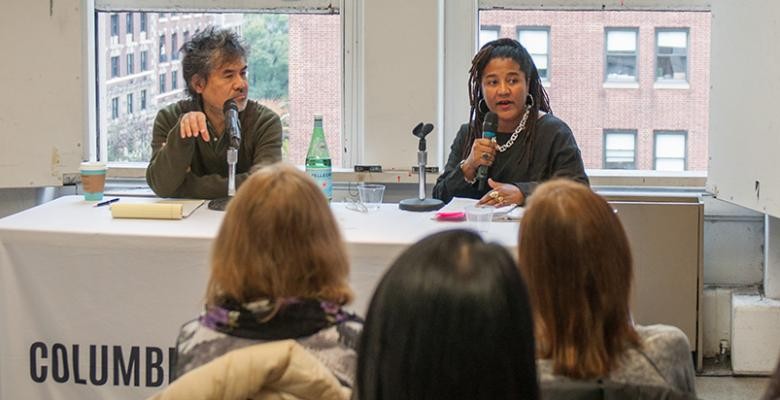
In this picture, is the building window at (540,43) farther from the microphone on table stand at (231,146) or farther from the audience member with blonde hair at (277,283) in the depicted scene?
the audience member with blonde hair at (277,283)

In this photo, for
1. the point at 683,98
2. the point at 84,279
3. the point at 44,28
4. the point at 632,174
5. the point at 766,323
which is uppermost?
the point at 44,28

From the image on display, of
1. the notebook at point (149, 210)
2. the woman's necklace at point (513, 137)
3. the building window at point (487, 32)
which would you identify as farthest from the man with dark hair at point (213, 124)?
the building window at point (487, 32)

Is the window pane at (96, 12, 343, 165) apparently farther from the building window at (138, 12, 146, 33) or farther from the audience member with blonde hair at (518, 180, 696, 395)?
the audience member with blonde hair at (518, 180, 696, 395)

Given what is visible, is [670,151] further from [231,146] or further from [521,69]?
[231,146]

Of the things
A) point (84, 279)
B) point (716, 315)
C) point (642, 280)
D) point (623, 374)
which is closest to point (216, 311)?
point (623, 374)

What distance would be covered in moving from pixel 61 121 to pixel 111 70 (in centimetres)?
35

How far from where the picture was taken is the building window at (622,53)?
425 cm

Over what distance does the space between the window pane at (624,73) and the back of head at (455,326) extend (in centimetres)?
325

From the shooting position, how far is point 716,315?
4.15m

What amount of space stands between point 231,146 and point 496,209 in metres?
0.89

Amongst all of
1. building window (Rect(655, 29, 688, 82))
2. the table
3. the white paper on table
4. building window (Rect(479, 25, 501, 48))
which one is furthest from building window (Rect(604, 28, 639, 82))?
the table

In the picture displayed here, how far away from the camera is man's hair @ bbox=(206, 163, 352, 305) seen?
1.76 m

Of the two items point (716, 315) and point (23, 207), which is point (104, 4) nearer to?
point (23, 207)

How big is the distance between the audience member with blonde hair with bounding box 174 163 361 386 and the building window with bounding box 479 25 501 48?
8.65 ft
